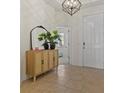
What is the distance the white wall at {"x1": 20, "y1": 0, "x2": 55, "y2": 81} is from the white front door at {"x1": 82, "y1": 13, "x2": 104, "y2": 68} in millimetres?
1664

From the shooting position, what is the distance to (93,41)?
6016 millimetres

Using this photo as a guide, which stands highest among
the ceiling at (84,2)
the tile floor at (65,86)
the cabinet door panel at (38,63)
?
the ceiling at (84,2)

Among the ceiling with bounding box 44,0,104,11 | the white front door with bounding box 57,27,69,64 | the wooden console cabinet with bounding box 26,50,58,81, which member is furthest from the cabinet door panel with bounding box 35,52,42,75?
the white front door with bounding box 57,27,69,64

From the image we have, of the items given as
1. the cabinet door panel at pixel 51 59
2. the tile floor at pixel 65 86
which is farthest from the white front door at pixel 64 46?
the tile floor at pixel 65 86

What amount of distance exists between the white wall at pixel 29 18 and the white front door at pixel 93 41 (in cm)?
166

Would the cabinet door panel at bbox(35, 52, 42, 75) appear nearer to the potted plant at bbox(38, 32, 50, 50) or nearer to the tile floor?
the tile floor

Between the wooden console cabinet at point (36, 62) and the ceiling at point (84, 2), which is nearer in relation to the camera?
the wooden console cabinet at point (36, 62)

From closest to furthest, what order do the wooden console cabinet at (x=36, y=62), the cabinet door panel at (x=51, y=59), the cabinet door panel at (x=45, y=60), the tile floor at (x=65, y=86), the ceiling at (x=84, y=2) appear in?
the tile floor at (x=65, y=86)
the wooden console cabinet at (x=36, y=62)
the cabinet door panel at (x=45, y=60)
the cabinet door panel at (x=51, y=59)
the ceiling at (x=84, y=2)

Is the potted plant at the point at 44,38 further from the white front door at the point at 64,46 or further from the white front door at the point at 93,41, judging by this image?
the white front door at the point at 64,46

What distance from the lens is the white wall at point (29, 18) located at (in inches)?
169

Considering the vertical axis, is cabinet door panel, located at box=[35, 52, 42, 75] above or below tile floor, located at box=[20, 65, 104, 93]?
above

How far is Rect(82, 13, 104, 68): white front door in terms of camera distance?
580cm
